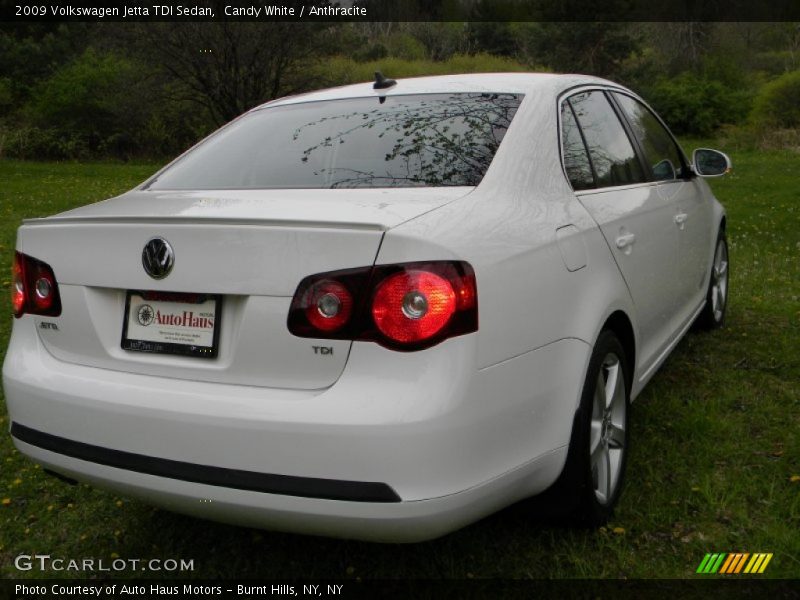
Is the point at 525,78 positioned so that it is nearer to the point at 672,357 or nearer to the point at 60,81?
the point at 672,357

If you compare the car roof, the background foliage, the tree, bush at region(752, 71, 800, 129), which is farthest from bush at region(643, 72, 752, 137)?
the car roof

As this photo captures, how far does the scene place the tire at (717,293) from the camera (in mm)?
5258

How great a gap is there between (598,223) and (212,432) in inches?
60.9

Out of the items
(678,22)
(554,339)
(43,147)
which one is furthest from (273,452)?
(678,22)

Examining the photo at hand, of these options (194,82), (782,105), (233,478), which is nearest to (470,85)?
(233,478)

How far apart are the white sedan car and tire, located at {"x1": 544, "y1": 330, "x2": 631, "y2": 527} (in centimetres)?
1

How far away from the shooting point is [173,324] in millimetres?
2283

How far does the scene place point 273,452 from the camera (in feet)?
6.89

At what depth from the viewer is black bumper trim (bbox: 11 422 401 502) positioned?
206 cm

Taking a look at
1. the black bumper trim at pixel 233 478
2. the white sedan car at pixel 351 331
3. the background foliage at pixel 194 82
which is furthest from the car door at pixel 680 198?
the background foliage at pixel 194 82

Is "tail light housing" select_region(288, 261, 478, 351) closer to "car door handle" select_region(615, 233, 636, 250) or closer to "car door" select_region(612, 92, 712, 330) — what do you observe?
"car door handle" select_region(615, 233, 636, 250)

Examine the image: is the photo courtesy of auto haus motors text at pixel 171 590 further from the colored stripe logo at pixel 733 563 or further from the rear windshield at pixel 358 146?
the rear windshield at pixel 358 146

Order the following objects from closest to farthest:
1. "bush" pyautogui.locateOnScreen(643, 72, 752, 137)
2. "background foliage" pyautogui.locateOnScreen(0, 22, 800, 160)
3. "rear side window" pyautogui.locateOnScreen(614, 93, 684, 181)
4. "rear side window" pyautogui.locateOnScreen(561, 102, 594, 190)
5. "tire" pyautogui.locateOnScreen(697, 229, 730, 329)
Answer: "rear side window" pyautogui.locateOnScreen(561, 102, 594, 190) → "rear side window" pyautogui.locateOnScreen(614, 93, 684, 181) → "tire" pyautogui.locateOnScreen(697, 229, 730, 329) → "background foliage" pyautogui.locateOnScreen(0, 22, 800, 160) → "bush" pyautogui.locateOnScreen(643, 72, 752, 137)

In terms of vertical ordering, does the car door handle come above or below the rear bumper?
above
